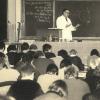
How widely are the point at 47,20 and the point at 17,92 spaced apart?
1198cm

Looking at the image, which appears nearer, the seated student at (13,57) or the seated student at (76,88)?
the seated student at (76,88)

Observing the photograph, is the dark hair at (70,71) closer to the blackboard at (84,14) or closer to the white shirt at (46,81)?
the white shirt at (46,81)

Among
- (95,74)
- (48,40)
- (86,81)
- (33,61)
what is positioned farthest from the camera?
(48,40)

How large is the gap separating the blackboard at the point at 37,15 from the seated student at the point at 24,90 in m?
11.5

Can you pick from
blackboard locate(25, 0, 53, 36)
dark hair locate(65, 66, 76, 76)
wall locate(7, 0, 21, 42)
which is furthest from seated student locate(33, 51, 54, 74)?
blackboard locate(25, 0, 53, 36)

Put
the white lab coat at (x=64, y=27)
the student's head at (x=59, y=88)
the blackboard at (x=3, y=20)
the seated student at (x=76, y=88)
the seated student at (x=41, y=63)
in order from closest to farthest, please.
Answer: the student's head at (x=59, y=88)
the seated student at (x=76, y=88)
the seated student at (x=41, y=63)
the white lab coat at (x=64, y=27)
the blackboard at (x=3, y=20)

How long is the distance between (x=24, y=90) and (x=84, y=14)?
39.4 feet

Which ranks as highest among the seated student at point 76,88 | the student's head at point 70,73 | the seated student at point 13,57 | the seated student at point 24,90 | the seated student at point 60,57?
the seated student at point 24,90

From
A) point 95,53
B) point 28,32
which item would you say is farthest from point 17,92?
point 28,32

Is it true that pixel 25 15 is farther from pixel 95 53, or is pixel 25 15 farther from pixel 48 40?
pixel 95 53

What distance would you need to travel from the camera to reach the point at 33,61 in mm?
8719

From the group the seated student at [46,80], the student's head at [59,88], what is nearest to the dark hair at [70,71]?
the seated student at [46,80]

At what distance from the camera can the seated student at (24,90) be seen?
14.8ft

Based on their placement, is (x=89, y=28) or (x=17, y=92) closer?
(x=17, y=92)
